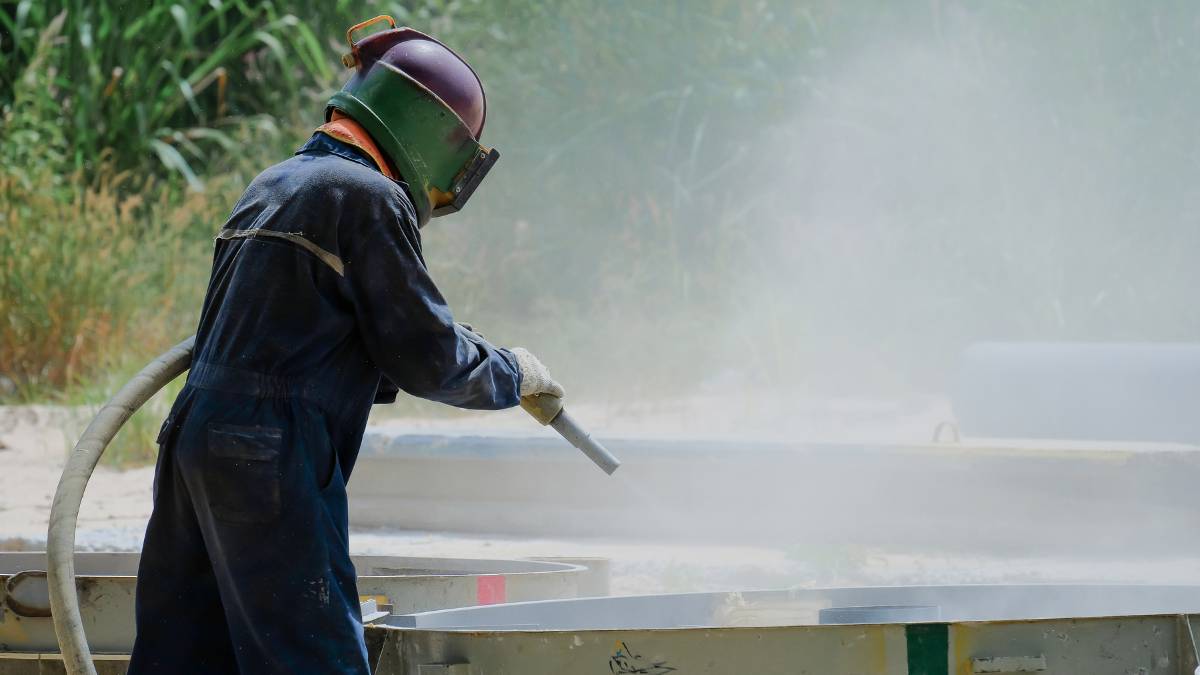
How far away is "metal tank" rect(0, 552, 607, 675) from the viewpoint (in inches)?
114

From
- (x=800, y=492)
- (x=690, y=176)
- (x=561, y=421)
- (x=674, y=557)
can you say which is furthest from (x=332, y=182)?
(x=690, y=176)

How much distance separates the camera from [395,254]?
2.05 m

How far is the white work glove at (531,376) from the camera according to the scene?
2344 millimetres

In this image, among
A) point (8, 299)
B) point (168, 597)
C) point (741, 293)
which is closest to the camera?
point (168, 597)

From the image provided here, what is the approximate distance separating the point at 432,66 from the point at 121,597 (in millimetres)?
1316

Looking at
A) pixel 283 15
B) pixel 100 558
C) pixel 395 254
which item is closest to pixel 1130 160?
pixel 283 15

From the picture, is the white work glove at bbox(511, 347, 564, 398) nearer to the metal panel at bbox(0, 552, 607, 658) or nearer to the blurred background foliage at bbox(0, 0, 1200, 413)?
the metal panel at bbox(0, 552, 607, 658)

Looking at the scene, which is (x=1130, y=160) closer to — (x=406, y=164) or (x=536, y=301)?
(x=536, y=301)

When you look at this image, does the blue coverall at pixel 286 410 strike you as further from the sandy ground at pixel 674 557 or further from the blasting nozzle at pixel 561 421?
the sandy ground at pixel 674 557

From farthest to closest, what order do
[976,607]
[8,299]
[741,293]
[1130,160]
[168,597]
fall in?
1. [741,293]
2. [1130,160]
3. [8,299]
4. [976,607]
5. [168,597]

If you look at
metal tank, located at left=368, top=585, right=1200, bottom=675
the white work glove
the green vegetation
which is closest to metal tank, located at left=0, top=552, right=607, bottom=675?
metal tank, located at left=368, top=585, right=1200, bottom=675

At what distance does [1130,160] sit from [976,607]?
671cm

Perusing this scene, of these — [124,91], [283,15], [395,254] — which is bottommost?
[395,254]

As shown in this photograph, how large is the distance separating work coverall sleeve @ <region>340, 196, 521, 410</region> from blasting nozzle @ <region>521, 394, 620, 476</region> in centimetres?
28
